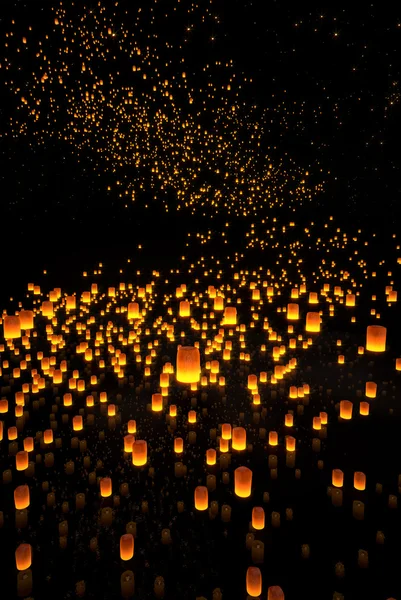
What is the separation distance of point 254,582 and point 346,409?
2385 mm

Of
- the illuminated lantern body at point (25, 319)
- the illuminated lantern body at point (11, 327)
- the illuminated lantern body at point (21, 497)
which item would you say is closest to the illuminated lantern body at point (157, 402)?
the illuminated lantern body at point (21, 497)

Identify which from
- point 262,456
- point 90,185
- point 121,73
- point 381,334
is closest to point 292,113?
point 121,73

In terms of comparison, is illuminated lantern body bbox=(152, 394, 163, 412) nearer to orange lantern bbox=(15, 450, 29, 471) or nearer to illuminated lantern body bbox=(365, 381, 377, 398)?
orange lantern bbox=(15, 450, 29, 471)

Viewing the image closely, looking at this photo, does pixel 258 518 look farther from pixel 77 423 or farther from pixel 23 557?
pixel 77 423

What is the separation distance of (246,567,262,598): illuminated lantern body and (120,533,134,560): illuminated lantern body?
748mm

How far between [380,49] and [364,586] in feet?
36.0

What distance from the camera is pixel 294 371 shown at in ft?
19.0

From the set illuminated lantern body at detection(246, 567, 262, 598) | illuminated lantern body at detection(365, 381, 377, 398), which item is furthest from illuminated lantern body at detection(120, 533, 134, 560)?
illuminated lantern body at detection(365, 381, 377, 398)

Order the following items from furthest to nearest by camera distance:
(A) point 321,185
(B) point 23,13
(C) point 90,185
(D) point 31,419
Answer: (A) point 321,185
(C) point 90,185
(B) point 23,13
(D) point 31,419

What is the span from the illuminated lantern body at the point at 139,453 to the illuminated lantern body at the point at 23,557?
116 centimetres

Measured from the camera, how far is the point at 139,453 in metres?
3.79

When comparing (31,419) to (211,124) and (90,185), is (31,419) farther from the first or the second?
(211,124)

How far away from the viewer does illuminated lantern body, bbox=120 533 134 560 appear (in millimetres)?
2815

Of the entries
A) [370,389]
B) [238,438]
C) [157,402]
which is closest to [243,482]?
[238,438]
